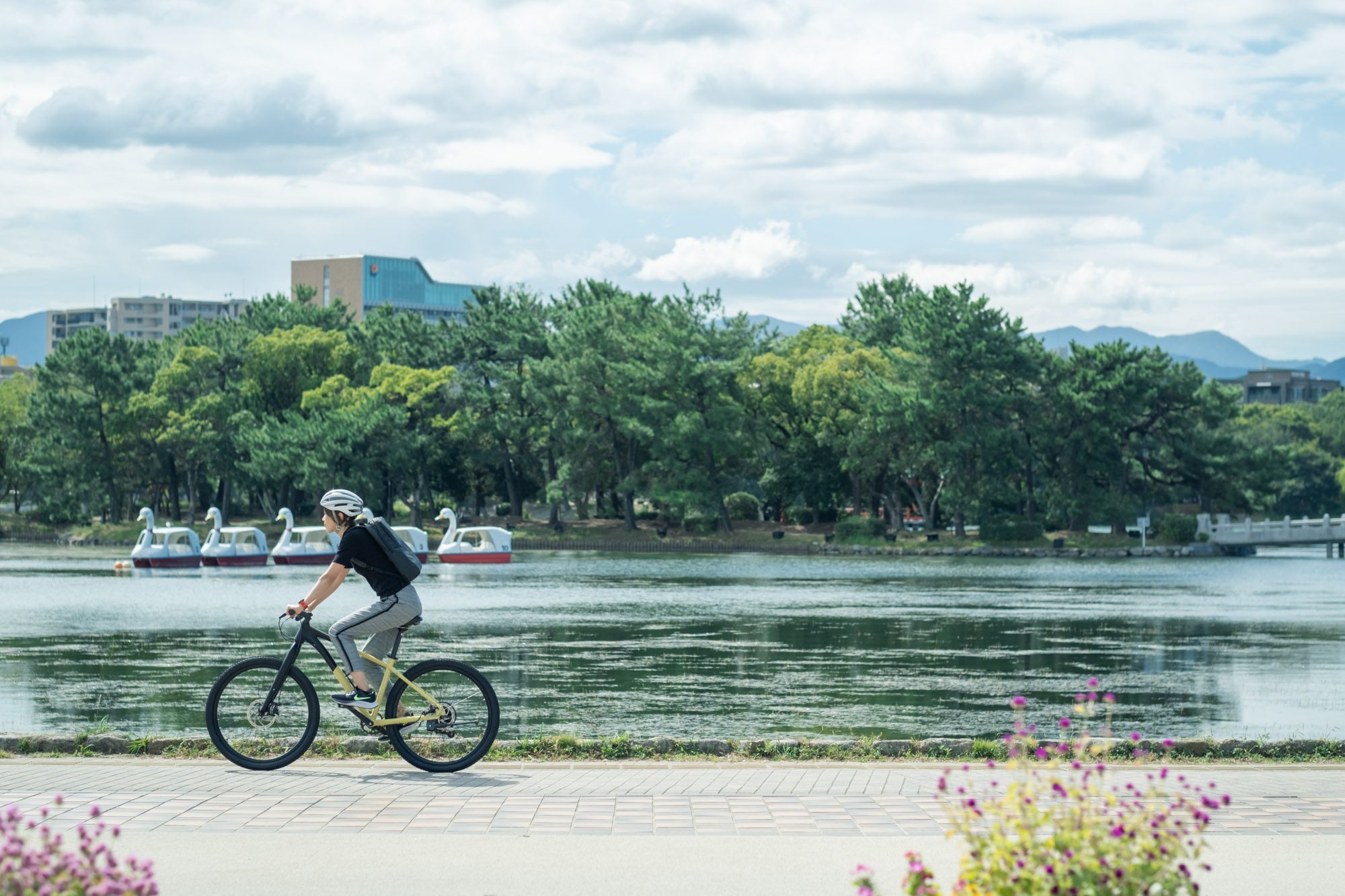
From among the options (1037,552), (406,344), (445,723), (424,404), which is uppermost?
(406,344)

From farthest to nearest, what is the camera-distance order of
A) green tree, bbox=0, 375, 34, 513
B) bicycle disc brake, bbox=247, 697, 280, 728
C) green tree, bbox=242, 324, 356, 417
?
green tree, bbox=0, 375, 34, 513 → green tree, bbox=242, 324, 356, 417 → bicycle disc brake, bbox=247, 697, 280, 728

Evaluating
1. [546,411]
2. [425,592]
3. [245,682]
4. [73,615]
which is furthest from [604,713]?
[546,411]

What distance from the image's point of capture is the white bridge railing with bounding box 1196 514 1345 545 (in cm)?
7994

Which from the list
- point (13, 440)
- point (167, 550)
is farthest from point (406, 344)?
point (167, 550)

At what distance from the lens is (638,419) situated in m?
84.9

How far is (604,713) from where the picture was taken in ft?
53.5

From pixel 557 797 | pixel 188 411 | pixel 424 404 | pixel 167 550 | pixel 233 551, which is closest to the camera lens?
pixel 557 797

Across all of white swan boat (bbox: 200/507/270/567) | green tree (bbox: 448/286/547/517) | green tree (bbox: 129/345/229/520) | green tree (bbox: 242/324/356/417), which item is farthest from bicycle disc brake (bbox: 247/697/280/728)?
green tree (bbox: 242/324/356/417)

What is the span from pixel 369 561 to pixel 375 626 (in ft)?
1.60

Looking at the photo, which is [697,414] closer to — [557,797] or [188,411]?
[188,411]

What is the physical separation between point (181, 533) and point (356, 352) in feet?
94.1

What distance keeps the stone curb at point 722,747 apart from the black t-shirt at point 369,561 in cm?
149

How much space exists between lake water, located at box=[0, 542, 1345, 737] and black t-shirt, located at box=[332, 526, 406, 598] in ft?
13.6

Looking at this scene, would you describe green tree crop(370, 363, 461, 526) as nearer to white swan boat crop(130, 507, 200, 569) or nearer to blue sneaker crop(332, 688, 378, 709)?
white swan boat crop(130, 507, 200, 569)
